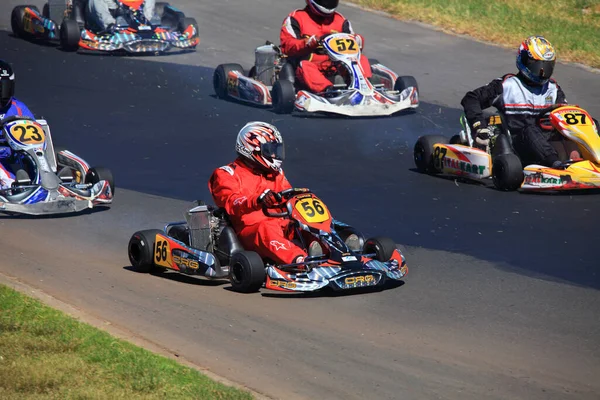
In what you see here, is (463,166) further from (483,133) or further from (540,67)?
(540,67)

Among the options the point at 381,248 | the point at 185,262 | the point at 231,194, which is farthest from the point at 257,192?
the point at 381,248

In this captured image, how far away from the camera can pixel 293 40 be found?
16.6 m

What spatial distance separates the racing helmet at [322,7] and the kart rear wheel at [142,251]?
7612 mm

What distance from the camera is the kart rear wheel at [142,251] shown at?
9719mm

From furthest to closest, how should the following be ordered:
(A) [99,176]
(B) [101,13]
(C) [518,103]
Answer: (B) [101,13] < (C) [518,103] < (A) [99,176]

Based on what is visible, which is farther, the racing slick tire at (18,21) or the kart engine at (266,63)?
the racing slick tire at (18,21)

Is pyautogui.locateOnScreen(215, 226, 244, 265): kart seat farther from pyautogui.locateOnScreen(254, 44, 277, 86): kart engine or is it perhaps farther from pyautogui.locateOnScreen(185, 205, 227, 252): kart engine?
pyautogui.locateOnScreen(254, 44, 277, 86): kart engine

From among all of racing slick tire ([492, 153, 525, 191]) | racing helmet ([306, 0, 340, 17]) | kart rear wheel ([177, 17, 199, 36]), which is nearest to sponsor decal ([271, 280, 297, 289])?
racing slick tire ([492, 153, 525, 191])

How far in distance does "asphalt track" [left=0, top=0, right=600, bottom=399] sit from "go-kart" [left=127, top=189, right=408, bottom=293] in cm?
15

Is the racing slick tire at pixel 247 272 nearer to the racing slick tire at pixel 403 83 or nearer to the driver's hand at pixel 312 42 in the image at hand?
the driver's hand at pixel 312 42

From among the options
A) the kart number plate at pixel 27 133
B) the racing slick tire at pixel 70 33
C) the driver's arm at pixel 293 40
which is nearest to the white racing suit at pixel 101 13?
the racing slick tire at pixel 70 33

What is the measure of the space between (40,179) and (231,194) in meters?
2.80

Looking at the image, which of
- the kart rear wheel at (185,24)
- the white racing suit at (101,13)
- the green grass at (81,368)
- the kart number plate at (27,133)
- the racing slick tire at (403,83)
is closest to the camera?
the green grass at (81,368)

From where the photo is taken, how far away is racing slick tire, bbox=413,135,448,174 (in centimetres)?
1351
